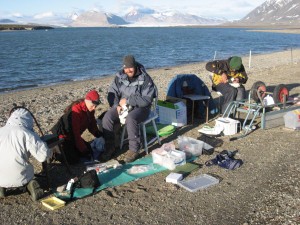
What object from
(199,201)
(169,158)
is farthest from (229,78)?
(199,201)

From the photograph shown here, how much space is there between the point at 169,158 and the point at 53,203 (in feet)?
5.90

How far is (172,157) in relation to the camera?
538 cm

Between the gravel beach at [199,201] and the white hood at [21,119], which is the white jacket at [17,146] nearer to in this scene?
the white hood at [21,119]

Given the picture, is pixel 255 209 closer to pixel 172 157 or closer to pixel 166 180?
pixel 166 180

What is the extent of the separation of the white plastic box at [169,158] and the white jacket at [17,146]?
182 cm

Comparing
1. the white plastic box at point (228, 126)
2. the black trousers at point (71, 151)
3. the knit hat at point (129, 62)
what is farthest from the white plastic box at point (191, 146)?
the black trousers at point (71, 151)

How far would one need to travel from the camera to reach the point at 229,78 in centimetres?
823

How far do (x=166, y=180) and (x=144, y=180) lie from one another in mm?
305

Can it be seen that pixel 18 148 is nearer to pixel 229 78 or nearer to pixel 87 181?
pixel 87 181

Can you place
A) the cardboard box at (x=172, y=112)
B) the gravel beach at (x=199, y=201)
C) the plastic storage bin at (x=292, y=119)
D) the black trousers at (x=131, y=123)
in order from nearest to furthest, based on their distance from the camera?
the gravel beach at (x=199, y=201) < the black trousers at (x=131, y=123) < the plastic storage bin at (x=292, y=119) < the cardboard box at (x=172, y=112)

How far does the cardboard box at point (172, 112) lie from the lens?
283 inches

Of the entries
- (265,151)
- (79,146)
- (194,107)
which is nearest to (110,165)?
(79,146)

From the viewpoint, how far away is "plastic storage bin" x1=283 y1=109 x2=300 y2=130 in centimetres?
693

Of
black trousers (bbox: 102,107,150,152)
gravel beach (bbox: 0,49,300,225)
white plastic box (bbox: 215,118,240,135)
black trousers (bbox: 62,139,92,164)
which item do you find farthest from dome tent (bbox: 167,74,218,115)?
black trousers (bbox: 62,139,92,164)
